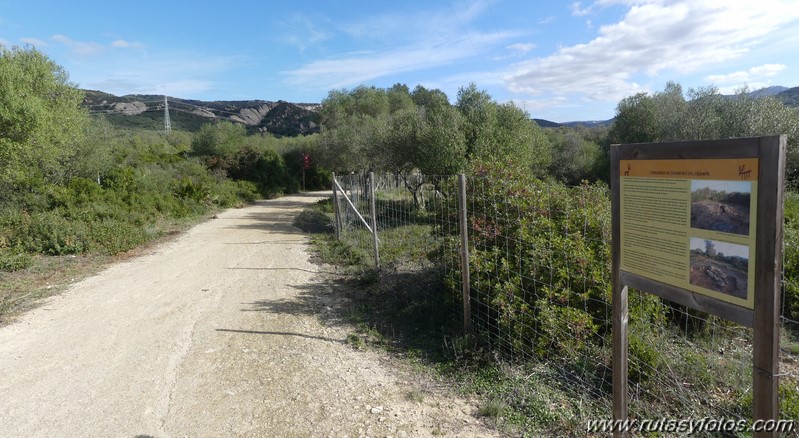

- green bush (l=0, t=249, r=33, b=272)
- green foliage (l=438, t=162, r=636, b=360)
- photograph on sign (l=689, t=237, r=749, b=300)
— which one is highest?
photograph on sign (l=689, t=237, r=749, b=300)

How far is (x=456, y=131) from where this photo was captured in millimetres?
18984

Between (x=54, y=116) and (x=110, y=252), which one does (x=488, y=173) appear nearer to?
(x=110, y=252)

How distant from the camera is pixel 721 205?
1.99m

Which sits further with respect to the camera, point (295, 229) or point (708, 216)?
point (295, 229)

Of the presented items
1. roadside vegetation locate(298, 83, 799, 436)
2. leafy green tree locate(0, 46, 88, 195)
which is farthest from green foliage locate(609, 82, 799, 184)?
leafy green tree locate(0, 46, 88, 195)

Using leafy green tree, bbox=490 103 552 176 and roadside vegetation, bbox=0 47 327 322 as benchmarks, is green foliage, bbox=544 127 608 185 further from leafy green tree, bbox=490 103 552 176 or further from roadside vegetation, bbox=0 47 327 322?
roadside vegetation, bbox=0 47 327 322

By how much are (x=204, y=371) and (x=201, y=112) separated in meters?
104

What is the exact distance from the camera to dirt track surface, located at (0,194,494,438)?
3789 millimetres

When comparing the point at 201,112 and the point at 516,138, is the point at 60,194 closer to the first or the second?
the point at 516,138

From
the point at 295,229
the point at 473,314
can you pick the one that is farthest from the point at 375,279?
the point at 295,229

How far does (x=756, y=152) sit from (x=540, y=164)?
973 inches

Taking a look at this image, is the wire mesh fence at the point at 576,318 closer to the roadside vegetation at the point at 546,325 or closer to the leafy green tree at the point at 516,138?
the roadside vegetation at the point at 546,325

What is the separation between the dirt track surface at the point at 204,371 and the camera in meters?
3.79

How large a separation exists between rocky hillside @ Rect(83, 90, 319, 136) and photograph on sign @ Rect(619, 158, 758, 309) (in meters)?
74.9
